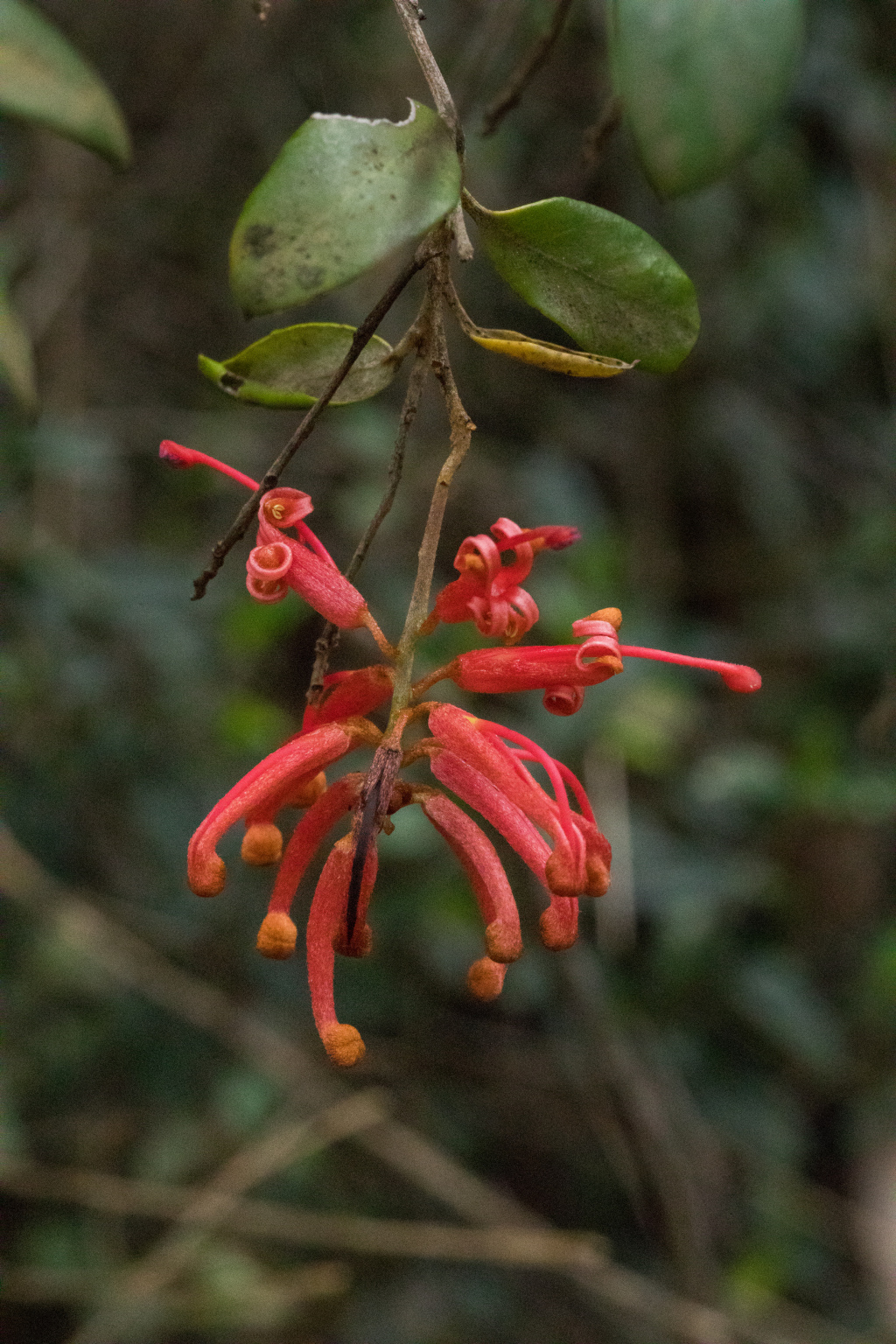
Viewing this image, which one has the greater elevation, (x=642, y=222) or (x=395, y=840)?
(x=642, y=222)

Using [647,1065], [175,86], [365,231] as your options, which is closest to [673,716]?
[647,1065]

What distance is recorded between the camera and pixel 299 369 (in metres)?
0.77

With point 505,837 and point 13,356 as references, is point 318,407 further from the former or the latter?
point 13,356

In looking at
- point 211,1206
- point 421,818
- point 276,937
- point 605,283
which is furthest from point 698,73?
point 211,1206

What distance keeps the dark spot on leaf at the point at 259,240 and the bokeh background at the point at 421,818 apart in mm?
1077

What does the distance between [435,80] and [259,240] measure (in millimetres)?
191

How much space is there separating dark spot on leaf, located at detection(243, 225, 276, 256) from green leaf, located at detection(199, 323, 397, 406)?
7.0 inches

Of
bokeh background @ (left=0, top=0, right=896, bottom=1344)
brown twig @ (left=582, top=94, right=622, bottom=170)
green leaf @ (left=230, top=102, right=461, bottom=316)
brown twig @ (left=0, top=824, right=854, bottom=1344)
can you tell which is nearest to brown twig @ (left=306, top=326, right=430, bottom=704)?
green leaf @ (left=230, top=102, right=461, bottom=316)

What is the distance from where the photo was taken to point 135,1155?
219 cm

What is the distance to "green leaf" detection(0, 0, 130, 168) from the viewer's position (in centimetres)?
87

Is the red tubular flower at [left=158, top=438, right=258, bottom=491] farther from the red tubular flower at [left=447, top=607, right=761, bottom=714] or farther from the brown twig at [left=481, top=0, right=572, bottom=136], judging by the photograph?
the brown twig at [left=481, top=0, right=572, bottom=136]

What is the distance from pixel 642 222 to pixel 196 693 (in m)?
1.35

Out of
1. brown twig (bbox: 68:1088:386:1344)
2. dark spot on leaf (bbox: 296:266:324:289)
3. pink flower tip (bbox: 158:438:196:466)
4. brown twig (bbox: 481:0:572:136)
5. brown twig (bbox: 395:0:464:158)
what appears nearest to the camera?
dark spot on leaf (bbox: 296:266:324:289)

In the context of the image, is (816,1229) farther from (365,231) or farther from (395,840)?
(365,231)
